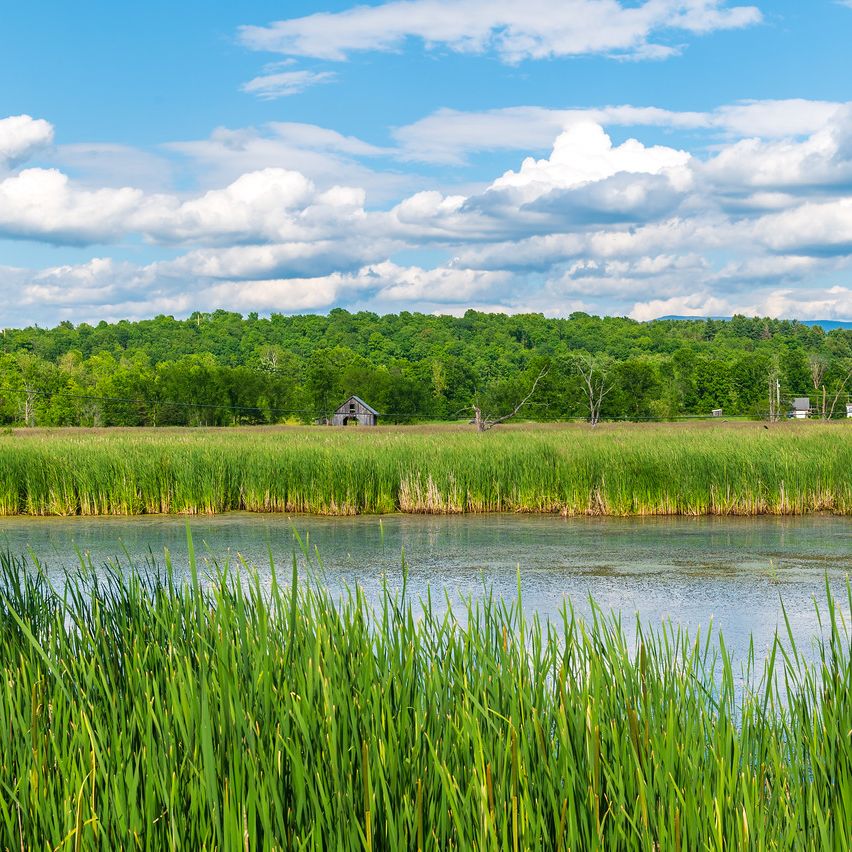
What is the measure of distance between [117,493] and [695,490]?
24.1 feet

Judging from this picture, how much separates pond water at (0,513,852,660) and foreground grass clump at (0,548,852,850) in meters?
2.51

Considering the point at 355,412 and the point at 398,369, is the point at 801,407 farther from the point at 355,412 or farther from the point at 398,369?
the point at 355,412

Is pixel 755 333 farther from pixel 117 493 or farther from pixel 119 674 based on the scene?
pixel 119 674

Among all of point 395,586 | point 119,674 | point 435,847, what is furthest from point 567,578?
point 435,847

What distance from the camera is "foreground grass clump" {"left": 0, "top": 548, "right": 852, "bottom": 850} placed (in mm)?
2213

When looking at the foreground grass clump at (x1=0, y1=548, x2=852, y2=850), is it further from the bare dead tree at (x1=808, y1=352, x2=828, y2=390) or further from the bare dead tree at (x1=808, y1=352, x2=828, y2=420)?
the bare dead tree at (x1=808, y1=352, x2=828, y2=390)

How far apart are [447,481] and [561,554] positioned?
4.19 meters

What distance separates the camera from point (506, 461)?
13742 mm

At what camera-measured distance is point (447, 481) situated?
44.2 ft

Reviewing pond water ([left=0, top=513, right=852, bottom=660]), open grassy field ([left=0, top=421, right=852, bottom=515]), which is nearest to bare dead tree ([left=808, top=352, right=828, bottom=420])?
open grassy field ([left=0, top=421, right=852, bottom=515])

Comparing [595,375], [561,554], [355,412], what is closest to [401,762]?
[561,554]

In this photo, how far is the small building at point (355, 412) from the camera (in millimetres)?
63156

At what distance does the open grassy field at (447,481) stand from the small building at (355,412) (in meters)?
48.7

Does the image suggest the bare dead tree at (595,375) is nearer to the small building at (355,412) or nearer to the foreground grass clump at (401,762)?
the small building at (355,412)
